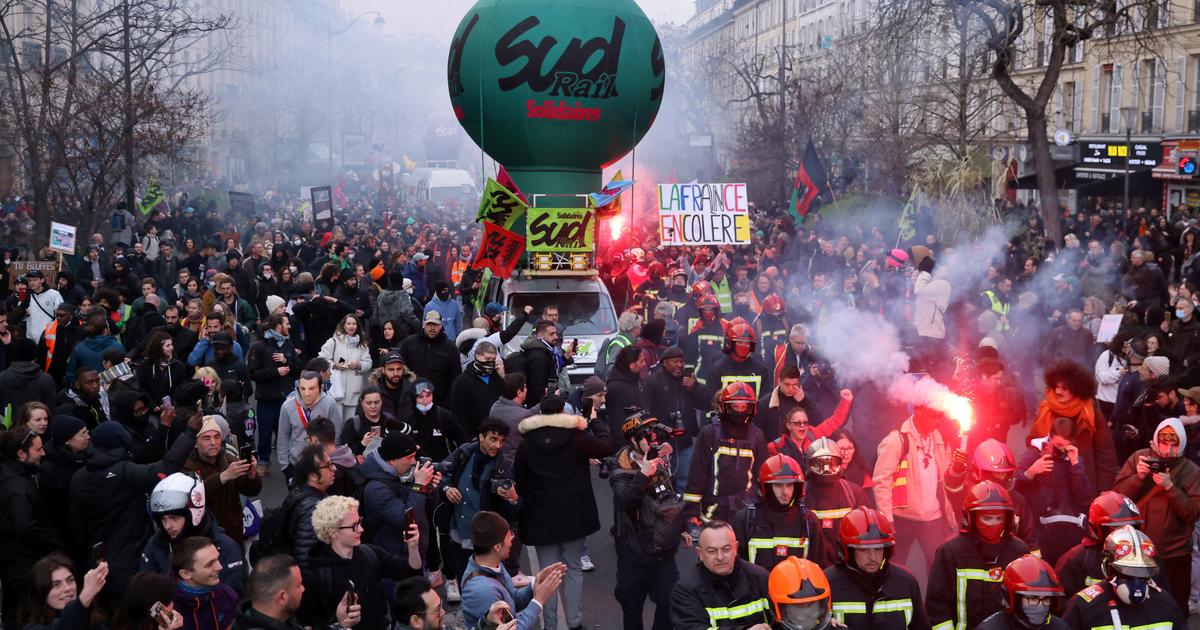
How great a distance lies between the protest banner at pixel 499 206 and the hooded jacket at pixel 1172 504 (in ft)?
34.3

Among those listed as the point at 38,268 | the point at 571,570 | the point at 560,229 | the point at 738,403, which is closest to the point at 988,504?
the point at 738,403

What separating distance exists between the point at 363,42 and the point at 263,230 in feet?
266

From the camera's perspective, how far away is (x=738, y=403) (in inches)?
306

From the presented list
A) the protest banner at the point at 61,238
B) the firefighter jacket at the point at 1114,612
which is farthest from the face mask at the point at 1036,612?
the protest banner at the point at 61,238

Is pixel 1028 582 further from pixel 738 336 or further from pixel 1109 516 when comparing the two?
pixel 738 336

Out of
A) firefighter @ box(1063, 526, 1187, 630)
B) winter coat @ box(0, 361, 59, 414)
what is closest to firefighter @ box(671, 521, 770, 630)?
firefighter @ box(1063, 526, 1187, 630)

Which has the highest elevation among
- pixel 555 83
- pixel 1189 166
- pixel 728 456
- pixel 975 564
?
pixel 555 83

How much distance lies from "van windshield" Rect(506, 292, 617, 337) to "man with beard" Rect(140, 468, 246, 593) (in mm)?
8129

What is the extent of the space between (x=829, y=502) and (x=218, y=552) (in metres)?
3.30

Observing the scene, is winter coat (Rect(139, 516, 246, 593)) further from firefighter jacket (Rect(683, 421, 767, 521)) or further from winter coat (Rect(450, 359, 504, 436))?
winter coat (Rect(450, 359, 504, 436))

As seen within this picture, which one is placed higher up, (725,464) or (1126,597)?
(725,464)

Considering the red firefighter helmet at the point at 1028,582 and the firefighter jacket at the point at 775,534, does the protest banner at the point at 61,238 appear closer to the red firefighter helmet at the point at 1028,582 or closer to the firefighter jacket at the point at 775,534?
the firefighter jacket at the point at 775,534

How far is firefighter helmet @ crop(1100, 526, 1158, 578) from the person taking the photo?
570 centimetres

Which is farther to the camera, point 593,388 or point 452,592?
point 593,388
